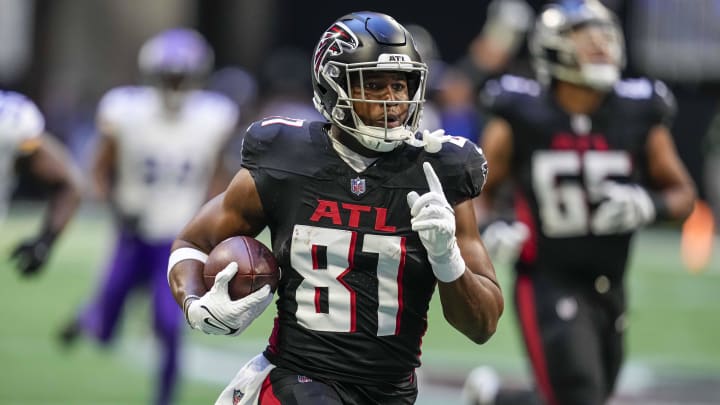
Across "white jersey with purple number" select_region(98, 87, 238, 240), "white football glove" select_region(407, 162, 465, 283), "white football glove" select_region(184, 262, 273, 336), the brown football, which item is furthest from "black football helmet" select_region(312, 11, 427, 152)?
"white jersey with purple number" select_region(98, 87, 238, 240)

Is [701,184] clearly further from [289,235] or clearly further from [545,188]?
[289,235]

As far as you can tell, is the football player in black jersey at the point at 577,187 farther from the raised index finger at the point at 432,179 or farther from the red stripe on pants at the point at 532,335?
the raised index finger at the point at 432,179

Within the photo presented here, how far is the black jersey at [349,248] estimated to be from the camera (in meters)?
3.75

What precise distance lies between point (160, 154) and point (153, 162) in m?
0.06

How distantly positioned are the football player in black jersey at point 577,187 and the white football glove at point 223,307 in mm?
1949

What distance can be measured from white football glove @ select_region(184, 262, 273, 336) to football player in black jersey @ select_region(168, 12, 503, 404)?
0.24 feet

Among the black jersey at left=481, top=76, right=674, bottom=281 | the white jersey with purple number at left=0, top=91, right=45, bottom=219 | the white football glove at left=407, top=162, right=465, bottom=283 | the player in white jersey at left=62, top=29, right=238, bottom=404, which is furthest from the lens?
the player in white jersey at left=62, top=29, right=238, bottom=404

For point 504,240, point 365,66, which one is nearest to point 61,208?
point 504,240

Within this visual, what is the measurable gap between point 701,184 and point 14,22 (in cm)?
1035

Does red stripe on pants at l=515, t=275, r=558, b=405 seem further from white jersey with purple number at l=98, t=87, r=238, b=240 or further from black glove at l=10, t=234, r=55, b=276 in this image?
white jersey with purple number at l=98, t=87, r=238, b=240

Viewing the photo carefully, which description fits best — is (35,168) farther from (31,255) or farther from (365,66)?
(365,66)

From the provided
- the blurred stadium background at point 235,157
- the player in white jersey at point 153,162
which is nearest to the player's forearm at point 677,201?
the blurred stadium background at point 235,157

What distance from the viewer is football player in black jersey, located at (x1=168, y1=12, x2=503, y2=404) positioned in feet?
12.3

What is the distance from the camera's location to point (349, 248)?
374 cm
